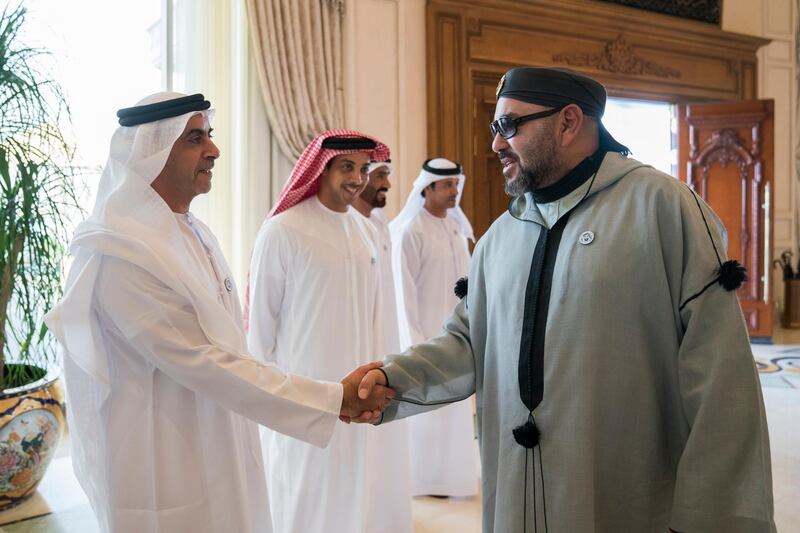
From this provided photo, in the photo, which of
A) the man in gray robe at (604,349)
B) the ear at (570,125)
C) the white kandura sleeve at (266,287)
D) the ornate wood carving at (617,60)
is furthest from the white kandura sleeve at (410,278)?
the ornate wood carving at (617,60)

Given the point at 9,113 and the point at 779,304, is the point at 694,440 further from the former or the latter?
the point at 779,304

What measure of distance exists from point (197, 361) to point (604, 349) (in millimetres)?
955

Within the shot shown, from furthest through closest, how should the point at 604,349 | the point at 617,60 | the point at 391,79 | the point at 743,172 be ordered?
the point at 743,172 < the point at 617,60 < the point at 391,79 < the point at 604,349

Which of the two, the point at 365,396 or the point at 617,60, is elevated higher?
the point at 617,60

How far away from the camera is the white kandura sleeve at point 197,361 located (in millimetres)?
1721

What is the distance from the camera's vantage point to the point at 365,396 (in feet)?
6.18

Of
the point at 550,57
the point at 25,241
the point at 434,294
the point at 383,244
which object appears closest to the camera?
the point at 25,241

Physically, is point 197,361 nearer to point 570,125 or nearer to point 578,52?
point 570,125

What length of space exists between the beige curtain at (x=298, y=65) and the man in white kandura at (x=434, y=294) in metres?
1.24

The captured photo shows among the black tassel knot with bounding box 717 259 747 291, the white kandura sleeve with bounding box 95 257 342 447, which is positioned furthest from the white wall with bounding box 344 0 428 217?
the black tassel knot with bounding box 717 259 747 291

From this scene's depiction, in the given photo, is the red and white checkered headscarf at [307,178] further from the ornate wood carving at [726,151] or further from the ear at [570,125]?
the ornate wood carving at [726,151]

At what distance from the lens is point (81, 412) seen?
1774 mm

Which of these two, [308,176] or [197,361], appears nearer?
[197,361]

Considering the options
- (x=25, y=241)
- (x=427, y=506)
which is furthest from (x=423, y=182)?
(x=25, y=241)
